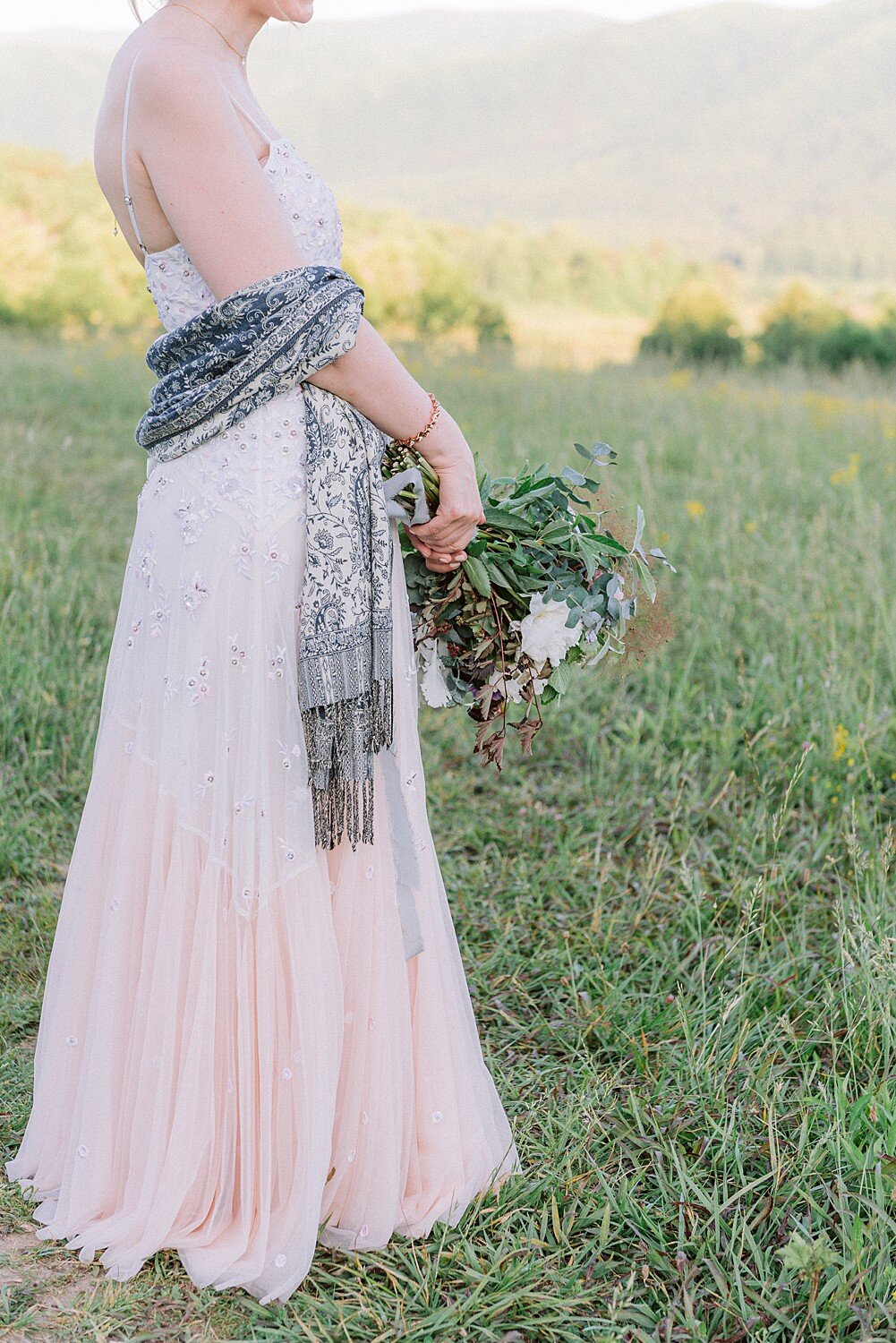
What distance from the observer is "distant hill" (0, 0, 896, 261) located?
88.6 meters

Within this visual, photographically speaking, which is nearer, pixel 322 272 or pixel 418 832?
pixel 322 272

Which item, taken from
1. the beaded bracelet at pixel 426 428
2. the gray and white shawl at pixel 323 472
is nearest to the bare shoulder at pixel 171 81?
the gray and white shawl at pixel 323 472

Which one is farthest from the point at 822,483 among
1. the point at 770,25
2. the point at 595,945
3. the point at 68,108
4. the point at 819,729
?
the point at 770,25

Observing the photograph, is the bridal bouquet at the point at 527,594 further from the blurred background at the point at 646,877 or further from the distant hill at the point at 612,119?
the distant hill at the point at 612,119

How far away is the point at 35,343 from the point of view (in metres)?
11.9

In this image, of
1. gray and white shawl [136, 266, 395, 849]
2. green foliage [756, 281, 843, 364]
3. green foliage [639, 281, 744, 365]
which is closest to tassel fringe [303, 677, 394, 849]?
gray and white shawl [136, 266, 395, 849]

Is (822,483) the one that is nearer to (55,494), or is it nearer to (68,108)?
(55,494)

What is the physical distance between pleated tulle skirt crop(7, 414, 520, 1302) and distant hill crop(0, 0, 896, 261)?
232 ft

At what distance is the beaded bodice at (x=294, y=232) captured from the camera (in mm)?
1693

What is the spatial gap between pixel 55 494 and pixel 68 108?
13911 cm

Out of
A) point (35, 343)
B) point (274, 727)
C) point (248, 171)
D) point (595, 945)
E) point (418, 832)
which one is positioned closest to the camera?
point (248, 171)

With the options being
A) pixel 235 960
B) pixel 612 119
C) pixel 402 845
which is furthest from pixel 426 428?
pixel 612 119

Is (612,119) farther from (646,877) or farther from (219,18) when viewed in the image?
(219,18)

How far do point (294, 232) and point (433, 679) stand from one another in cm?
84
